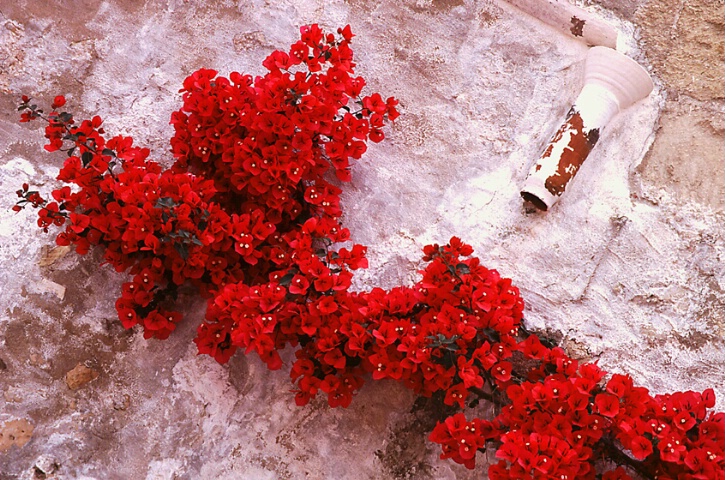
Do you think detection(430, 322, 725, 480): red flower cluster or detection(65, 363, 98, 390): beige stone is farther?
detection(65, 363, 98, 390): beige stone

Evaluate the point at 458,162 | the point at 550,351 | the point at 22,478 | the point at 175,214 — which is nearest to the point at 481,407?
the point at 550,351

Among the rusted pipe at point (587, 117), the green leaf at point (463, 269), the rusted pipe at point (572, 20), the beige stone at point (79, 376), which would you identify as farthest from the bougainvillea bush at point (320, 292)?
the rusted pipe at point (572, 20)

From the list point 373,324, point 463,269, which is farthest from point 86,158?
point 463,269

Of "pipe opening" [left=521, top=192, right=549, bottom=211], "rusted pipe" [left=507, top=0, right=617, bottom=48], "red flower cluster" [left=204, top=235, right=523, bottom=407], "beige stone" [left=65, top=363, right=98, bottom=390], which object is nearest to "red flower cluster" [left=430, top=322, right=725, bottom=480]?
"red flower cluster" [left=204, top=235, right=523, bottom=407]

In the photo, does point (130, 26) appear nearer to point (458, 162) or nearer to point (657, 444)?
point (458, 162)

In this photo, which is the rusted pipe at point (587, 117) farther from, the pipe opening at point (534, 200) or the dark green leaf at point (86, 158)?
the dark green leaf at point (86, 158)

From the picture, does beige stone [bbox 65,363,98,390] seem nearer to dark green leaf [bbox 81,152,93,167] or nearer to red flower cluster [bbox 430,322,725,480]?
dark green leaf [bbox 81,152,93,167]

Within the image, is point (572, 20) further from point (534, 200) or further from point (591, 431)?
point (591, 431)
